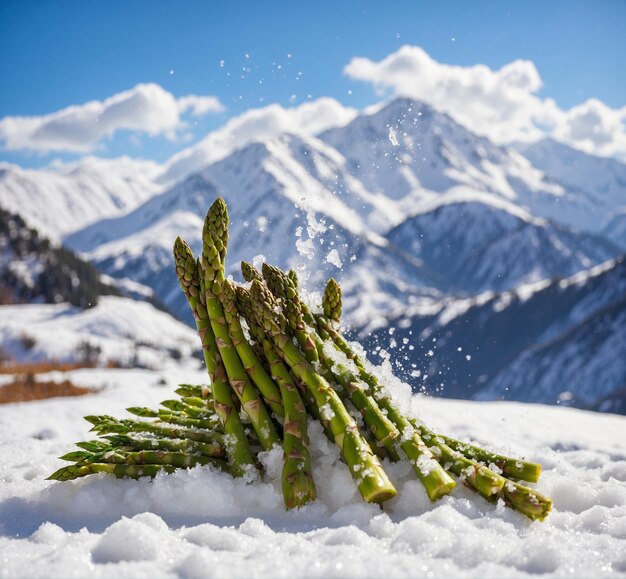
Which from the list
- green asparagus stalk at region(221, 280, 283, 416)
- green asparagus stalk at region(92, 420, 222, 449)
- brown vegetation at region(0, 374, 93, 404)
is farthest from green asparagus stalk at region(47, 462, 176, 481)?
brown vegetation at region(0, 374, 93, 404)

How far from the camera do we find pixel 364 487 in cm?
307

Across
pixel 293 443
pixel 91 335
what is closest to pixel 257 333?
pixel 293 443

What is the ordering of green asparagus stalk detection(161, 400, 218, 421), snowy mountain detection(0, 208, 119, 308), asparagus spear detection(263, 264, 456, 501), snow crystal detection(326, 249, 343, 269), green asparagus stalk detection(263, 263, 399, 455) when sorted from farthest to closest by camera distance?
snowy mountain detection(0, 208, 119, 308), snow crystal detection(326, 249, 343, 269), green asparagus stalk detection(161, 400, 218, 421), green asparagus stalk detection(263, 263, 399, 455), asparagus spear detection(263, 264, 456, 501)

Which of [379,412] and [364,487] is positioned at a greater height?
[379,412]

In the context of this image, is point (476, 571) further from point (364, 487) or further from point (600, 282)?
point (600, 282)

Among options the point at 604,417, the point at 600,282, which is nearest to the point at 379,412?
the point at 604,417

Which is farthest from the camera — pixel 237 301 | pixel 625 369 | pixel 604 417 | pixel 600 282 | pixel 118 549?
pixel 600 282

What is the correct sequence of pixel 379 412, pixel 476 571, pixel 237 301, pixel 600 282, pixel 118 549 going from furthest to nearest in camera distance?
pixel 600 282 → pixel 237 301 → pixel 379 412 → pixel 118 549 → pixel 476 571

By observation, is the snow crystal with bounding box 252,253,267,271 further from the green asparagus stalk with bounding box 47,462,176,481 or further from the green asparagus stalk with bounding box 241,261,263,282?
the green asparagus stalk with bounding box 47,462,176,481

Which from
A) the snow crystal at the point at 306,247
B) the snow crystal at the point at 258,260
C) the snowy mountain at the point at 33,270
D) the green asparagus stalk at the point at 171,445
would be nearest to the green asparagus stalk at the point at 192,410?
the green asparagus stalk at the point at 171,445

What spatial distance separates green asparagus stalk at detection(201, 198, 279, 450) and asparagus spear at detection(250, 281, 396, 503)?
9.7 inches

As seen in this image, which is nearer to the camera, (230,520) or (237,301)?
(230,520)

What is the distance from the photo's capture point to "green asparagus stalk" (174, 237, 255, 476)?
11.8 ft

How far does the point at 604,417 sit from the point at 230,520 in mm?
7416
